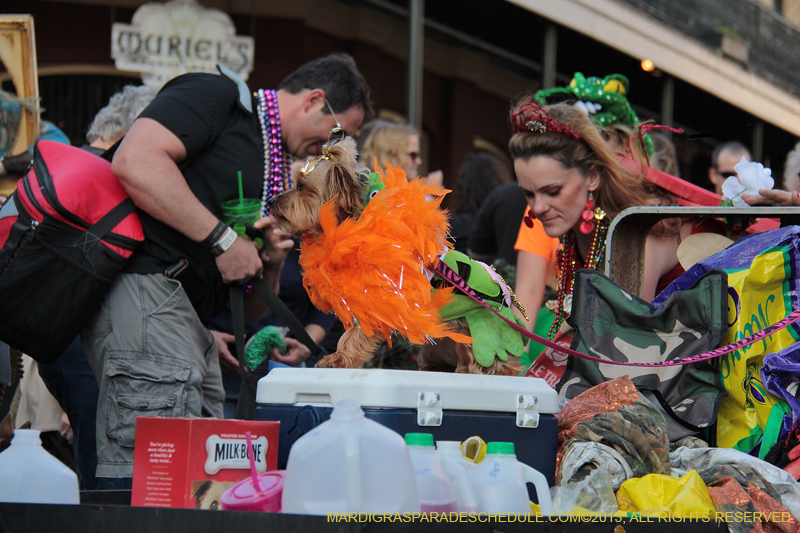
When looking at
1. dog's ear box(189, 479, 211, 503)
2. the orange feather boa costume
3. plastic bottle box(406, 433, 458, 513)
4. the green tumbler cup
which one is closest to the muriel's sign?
the green tumbler cup

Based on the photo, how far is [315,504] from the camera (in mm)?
1474

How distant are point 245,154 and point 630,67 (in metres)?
7.43

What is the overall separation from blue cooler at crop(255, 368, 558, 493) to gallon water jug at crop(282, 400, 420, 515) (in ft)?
1.28

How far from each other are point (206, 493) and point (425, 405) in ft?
1.88

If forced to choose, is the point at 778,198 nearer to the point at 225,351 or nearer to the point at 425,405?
the point at 425,405

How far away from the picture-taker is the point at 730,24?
30.3 feet

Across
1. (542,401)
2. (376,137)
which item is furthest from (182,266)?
(376,137)

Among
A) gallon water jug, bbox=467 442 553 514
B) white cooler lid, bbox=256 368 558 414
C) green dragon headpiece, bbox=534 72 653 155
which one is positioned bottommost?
gallon water jug, bbox=467 442 553 514

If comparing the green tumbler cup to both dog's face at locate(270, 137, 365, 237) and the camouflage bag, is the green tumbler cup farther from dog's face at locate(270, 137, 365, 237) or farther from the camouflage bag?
the camouflage bag

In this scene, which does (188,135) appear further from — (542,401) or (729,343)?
(729,343)

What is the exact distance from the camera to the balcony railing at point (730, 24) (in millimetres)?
8680

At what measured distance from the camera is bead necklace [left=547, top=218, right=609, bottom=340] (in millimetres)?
3100

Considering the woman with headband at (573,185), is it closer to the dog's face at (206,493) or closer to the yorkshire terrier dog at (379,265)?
the yorkshire terrier dog at (379,265)

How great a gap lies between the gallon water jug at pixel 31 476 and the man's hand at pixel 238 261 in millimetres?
1087
